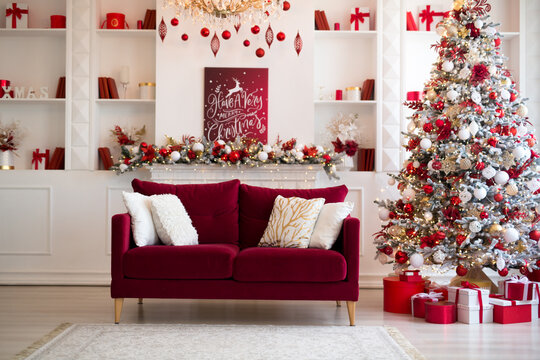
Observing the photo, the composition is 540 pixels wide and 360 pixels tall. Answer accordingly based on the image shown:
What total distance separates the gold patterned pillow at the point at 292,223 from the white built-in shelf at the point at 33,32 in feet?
9.96

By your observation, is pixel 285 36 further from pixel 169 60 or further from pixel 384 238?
pixel 384 238

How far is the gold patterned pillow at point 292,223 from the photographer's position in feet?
15.0

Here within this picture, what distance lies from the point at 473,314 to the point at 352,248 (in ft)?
3.34

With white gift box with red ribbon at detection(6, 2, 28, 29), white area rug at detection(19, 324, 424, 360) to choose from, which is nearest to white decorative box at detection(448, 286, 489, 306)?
white area rug at detection(19, 324, 424, 360)

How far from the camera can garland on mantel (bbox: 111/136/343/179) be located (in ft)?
19.3

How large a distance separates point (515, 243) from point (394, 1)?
2.63 meters

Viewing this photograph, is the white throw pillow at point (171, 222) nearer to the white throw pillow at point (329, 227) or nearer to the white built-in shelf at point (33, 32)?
the white throw pillow at point (329, 227)

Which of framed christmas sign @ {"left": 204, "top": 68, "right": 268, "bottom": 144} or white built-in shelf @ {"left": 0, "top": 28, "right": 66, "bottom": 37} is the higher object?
white built-in shelf @ {"left": 0, "top": 28, "right": 66, "bottom": 37}

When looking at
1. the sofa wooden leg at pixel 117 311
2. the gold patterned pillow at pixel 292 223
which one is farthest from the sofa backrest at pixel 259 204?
the sofa wooden leg at pixel 117 311

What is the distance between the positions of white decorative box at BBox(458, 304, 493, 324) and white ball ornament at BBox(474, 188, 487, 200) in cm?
82

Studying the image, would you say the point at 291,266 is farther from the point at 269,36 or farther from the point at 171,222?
the point at 269,36

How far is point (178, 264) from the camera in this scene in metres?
4.25

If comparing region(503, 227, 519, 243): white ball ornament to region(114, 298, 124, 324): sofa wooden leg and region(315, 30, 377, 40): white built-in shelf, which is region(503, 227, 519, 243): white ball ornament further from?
region(114, 298, 124, 324): sofa wooden leg

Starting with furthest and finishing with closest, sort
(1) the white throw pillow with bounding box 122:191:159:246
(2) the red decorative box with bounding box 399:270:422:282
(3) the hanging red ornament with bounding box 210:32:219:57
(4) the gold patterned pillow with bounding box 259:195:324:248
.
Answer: (3) the hanging red ornament with bounding box 210:32:219:57 → (2) the red decorative box with bounding box 399:270:422:282 → (4) the gold patterned pillow with bounding box 259:195:324:248 → (1) the white throw pillow with bounding box 122:191:159:246
